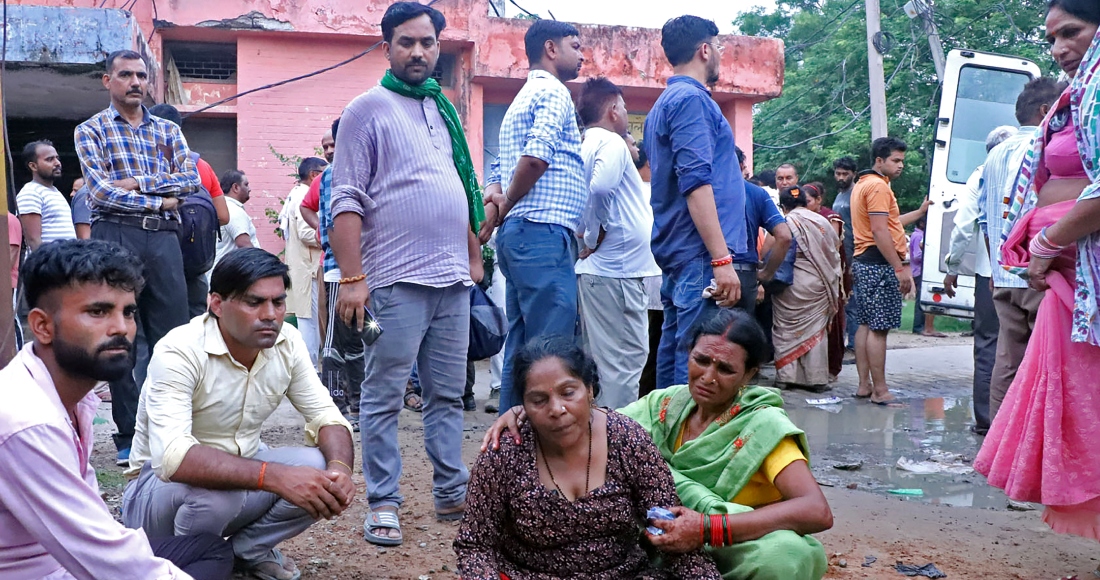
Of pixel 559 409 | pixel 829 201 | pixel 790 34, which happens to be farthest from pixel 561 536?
pixel 790 34

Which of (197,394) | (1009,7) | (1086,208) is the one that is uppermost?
(1009,7)

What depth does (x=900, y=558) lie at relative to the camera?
3.61 metres

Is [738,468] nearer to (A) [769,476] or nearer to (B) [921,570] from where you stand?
(A) [769,476]

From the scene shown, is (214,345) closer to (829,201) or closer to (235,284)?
(235,284)

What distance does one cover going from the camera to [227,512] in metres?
3.10

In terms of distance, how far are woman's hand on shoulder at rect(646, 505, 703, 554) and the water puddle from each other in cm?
235

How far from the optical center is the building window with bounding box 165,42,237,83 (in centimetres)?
1324

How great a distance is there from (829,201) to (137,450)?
74.1 feet

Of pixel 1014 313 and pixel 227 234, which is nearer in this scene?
pixel 1014 313

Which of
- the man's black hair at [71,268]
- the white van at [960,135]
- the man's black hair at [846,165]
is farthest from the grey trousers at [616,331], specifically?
the man's black hair at [846,165]

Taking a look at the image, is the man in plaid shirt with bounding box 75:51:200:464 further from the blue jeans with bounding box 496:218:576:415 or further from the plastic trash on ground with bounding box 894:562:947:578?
the plastic trash on ground with bounding box 894:562:947:578

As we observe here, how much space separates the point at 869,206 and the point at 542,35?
3660mm

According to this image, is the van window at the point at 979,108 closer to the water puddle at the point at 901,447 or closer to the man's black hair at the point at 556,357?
the water puddle at the point at 901,447

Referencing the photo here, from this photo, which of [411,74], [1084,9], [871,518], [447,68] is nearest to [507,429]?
[411,74]
